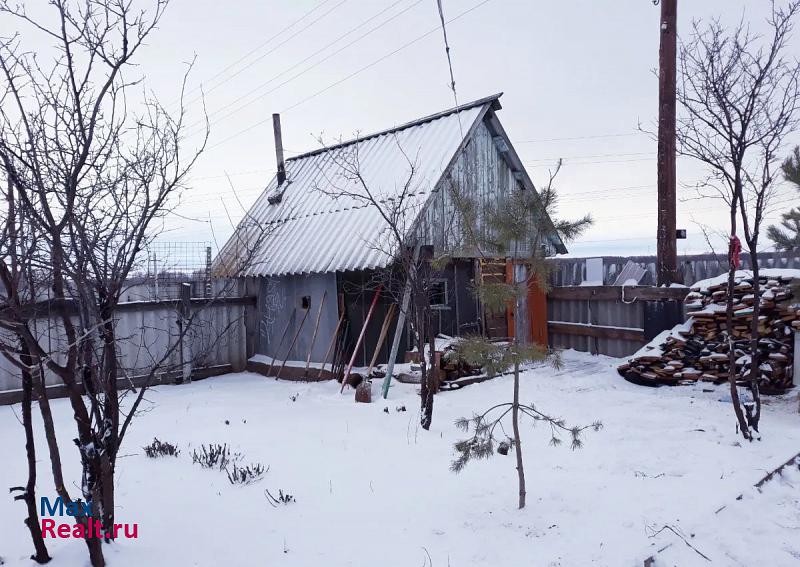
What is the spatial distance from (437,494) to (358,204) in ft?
24.8

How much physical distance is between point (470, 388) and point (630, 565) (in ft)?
19.1

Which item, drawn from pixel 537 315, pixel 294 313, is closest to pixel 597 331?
pixel 537 315

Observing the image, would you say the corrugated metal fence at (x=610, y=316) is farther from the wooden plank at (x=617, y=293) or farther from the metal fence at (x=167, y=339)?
the metal fence at (x=167, y=339)

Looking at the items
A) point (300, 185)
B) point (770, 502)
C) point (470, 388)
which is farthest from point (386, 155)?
point (770, 502)

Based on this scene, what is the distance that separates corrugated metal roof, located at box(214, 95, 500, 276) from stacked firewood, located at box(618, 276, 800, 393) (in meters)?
4.76

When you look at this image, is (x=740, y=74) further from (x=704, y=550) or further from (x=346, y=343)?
(x=346, y=343)

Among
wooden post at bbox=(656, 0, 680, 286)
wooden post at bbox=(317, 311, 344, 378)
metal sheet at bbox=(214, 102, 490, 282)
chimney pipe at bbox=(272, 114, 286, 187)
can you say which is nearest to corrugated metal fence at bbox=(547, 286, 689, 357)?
wooden post at bbox=(656, 0, 680, 286)

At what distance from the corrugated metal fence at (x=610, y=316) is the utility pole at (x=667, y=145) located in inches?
17.6

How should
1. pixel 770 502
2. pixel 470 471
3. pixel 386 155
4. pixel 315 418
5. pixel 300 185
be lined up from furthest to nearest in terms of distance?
pixel 300 185 → pixel 386 155 → pixel 315 418 → pixel 470 471 → pixel 770 502

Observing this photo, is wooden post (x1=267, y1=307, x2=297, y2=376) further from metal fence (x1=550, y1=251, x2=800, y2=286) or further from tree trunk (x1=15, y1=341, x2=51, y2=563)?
tree trunk (x1=15, y1=341, x2=51, y2=563)

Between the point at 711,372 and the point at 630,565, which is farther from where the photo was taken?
the point at 711,372

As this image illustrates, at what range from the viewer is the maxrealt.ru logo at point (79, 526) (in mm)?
3396

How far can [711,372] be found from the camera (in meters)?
8.91

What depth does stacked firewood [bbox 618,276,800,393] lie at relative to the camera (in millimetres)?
8344
